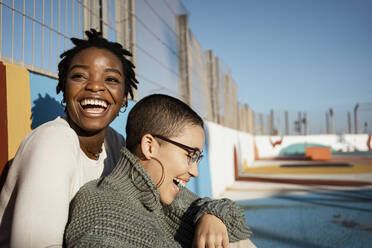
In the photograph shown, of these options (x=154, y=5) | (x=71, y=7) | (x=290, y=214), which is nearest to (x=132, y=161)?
(x=71, y=7)

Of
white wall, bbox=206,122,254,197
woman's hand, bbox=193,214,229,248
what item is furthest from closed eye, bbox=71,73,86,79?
white wall, bbox=206,122,254,197

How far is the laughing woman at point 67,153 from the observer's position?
2.99ft

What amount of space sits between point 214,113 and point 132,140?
572 centimetres

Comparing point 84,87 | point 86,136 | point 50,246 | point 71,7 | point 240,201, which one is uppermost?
point 71,7

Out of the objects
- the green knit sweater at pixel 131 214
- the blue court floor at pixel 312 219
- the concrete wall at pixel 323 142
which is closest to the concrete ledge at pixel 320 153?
the concrete wall at pixel 323 142

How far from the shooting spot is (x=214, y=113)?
6.97 meters

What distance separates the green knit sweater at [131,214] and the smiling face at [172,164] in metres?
0.10

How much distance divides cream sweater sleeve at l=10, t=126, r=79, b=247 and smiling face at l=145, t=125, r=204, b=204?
36 centimetres

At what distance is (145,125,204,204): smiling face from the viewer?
1278 mm

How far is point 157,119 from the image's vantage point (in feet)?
4.33

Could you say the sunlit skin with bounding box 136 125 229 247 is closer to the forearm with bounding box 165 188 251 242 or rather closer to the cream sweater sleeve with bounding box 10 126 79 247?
the forearm with bounding box 165 188 251 242

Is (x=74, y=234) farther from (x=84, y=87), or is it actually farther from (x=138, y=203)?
(x=84, y=87)

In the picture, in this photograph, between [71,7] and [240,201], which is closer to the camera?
[71,7]

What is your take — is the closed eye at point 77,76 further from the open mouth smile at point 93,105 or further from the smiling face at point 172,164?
the smiling face at point 172,164
